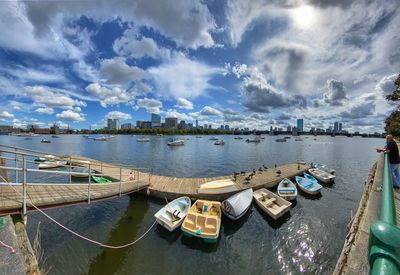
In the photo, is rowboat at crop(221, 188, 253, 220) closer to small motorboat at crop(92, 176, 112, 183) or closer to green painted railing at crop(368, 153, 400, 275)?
small motorboat at crop(92, 176, 112, 183)

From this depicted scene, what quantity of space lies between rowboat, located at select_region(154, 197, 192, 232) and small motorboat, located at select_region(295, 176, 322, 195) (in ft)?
45.9

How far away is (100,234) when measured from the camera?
44.1 ft

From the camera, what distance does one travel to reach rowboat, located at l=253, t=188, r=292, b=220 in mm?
15570

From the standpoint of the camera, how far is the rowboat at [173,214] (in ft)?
43.4

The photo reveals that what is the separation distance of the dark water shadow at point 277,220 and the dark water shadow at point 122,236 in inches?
389

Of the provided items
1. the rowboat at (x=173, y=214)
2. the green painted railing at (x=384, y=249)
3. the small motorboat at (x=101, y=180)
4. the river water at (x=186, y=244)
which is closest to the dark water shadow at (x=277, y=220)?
the river water at (x=186, y=244)

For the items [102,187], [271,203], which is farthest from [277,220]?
[102,187]

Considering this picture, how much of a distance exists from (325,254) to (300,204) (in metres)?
7.38

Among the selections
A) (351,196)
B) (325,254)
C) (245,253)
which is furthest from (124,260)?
(351,196)

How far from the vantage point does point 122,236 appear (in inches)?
534

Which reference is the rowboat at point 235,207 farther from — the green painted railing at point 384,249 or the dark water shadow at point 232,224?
the green painted railing at point 384,249

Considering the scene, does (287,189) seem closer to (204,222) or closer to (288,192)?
(288,192)

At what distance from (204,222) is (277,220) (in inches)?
260

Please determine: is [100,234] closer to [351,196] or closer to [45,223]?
[45,223]
